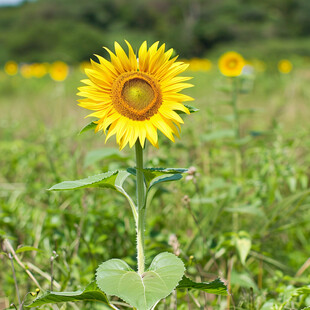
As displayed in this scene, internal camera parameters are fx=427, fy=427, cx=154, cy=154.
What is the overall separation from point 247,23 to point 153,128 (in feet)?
95.7

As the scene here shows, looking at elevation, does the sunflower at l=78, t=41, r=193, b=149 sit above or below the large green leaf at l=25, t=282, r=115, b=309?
above

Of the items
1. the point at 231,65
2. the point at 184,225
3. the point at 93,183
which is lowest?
the point at 184,225

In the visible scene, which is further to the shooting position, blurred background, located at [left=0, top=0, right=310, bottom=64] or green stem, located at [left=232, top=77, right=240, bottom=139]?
blurred background, located at [left=0, top=0, right=310, bottom=64]

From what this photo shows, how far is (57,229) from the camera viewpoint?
2.00 m

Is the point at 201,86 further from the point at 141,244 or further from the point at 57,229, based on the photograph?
the point at 141,244

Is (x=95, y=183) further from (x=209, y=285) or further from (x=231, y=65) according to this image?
(x=231, y=65)

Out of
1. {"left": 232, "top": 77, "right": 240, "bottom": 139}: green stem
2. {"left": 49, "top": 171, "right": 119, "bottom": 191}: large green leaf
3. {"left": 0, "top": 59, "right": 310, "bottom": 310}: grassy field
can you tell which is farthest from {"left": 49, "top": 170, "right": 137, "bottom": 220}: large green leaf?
{"left": 232, "top": 77, "right": 240, "bottom": 139}: green stem

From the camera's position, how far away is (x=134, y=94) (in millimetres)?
1171

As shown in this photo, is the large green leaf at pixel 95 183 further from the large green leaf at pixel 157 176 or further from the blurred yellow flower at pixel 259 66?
the blurred yellow flower at pixel 259 66

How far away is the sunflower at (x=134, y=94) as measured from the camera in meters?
1.17

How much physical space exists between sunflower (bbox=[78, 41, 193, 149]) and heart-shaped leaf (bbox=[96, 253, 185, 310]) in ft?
1.10

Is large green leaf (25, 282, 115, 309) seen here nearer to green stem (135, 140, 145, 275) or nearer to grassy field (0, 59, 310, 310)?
green stem (135, 140, 145, 275)

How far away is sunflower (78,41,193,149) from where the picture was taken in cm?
117

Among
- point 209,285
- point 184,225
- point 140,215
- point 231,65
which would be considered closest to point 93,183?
point 140,215
